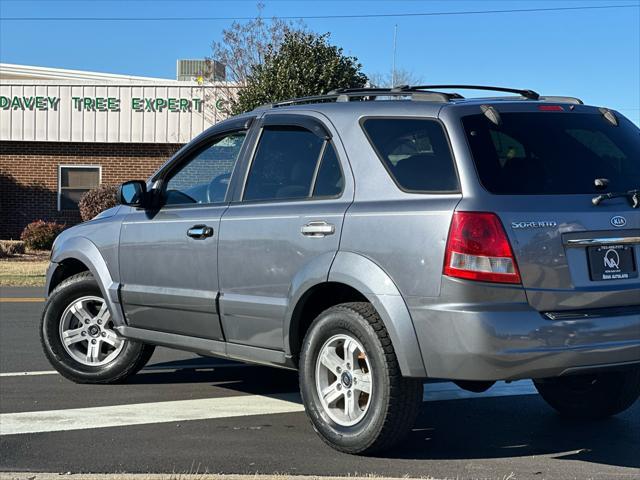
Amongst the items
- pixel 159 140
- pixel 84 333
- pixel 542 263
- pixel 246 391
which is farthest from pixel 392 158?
pixel 159 140

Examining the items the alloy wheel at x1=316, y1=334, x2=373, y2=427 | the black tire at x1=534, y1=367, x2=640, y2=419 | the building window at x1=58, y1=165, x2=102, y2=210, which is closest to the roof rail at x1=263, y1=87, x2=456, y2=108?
the alloy wheel at x1=316, y1=334, x2=373, y2=427

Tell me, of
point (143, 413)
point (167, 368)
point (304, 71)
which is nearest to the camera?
point (143, 413)

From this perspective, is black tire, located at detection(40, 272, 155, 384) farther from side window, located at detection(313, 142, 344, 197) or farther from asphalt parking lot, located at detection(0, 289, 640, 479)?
side window, located at detection(313, 142, 344, 197)

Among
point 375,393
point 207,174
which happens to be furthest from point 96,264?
point 375,393

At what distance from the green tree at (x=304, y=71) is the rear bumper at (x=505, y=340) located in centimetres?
1631

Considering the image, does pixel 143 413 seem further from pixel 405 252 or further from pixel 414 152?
pixel 414 152

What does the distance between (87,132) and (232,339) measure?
77.2 ft

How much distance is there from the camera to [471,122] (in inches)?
200

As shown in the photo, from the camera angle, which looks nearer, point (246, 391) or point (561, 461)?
point (561, 461)

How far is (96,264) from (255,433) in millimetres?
1975

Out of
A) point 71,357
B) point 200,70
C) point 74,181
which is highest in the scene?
point 200,70

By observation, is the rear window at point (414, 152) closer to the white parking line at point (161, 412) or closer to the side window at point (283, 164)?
the side window at point (283, 164)

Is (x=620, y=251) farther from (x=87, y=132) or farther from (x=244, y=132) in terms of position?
(x=87, y=132)

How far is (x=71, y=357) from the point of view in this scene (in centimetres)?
735
